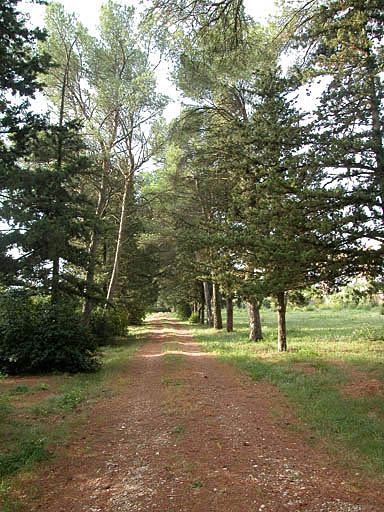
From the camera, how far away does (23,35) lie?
7.39 metres

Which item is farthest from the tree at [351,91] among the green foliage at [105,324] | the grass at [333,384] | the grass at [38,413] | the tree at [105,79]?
the green foliage at [105,324]

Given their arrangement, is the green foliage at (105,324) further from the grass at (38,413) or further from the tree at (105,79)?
the grass at (38,413)

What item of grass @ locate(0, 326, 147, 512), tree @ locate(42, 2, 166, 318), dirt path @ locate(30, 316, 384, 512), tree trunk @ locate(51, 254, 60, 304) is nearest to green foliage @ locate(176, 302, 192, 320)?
tree @ locate(42, 2, 166, 318)

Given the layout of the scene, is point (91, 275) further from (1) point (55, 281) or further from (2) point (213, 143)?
(2) point (213, 143)

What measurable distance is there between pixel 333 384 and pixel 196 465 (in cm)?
481

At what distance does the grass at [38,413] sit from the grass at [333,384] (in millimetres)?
3793

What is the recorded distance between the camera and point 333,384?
26.4 ft

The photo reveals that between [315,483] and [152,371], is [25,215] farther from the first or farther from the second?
[315,483]

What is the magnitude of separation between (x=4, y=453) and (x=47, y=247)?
19.6 ft

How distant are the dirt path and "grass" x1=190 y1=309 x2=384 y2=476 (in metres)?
0.40

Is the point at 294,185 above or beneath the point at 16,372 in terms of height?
above

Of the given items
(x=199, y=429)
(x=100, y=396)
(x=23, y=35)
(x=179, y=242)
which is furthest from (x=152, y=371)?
(x=179, y=242)

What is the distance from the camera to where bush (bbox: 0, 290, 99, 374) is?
33.9ft

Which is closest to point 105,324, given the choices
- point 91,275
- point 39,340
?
point 91,275
